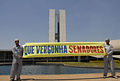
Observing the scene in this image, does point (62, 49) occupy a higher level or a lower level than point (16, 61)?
higher

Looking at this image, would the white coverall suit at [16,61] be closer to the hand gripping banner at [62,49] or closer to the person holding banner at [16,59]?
the person holding banner at [16,59]

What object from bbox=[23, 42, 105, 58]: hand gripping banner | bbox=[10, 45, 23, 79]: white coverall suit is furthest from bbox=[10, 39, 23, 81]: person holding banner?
bbox=[23, 42, 105, 58]: hand gripping banner

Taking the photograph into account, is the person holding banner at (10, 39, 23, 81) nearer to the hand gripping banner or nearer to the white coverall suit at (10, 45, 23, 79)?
the white coverall suit at (10, 45, 23, 79)

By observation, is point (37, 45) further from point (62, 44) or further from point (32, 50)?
point (62, 44)

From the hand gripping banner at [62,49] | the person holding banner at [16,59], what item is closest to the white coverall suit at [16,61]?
the person holding banner at [16,59]

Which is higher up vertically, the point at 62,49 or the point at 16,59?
the point at 62,49

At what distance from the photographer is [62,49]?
643 cm

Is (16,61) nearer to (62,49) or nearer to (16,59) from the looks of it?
(16,59)

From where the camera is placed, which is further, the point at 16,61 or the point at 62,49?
the point at 62,49

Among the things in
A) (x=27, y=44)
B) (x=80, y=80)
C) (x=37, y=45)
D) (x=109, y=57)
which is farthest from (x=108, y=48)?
(x=27, y=44)

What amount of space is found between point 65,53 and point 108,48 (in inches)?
83.5

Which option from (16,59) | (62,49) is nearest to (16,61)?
(16,59)

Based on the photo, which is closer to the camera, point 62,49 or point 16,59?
point 16,59

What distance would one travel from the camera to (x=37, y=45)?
647 cm
